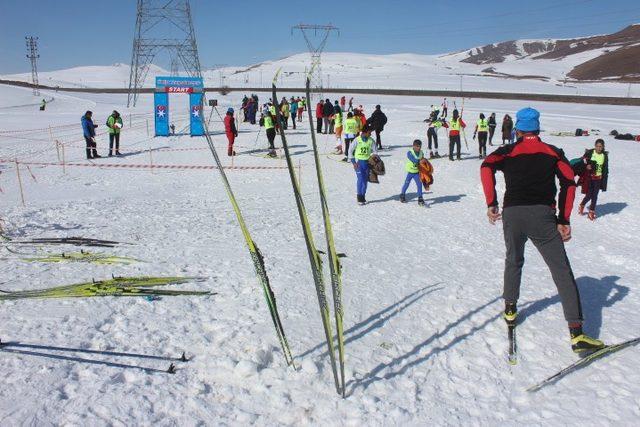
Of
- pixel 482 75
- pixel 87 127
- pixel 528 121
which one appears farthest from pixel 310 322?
pixel 482 75

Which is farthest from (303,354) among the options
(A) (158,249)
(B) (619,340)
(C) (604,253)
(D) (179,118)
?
(D) (179,118)

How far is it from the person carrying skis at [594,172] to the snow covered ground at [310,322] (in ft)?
1.79

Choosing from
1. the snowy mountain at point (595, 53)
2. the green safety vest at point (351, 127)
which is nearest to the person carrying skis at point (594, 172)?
the green safety vest at point (351, 127)

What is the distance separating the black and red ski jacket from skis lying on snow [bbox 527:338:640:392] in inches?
41.4

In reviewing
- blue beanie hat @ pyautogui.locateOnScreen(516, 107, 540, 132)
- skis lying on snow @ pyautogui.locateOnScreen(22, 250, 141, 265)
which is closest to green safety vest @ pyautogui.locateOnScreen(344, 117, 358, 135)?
skis lying on snow @ pyautogui.locateOnScreen(22, 250, 141, 265)

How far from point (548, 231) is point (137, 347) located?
10.9 feet

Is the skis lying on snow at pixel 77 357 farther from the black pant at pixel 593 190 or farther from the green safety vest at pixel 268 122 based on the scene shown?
the green safety vest at pixel 268 122

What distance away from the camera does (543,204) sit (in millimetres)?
3771

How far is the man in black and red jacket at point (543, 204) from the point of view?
3760 mm

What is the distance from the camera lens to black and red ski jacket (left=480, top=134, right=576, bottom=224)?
376cm

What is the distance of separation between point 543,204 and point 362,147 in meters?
6.52

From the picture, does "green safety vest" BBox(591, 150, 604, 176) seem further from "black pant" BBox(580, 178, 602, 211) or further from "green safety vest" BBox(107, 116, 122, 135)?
"green safety vest" BBox(107, 116, 122, 135)

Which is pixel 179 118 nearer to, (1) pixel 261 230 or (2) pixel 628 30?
(1) pixel 261 230

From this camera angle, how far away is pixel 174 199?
32.9 ft
